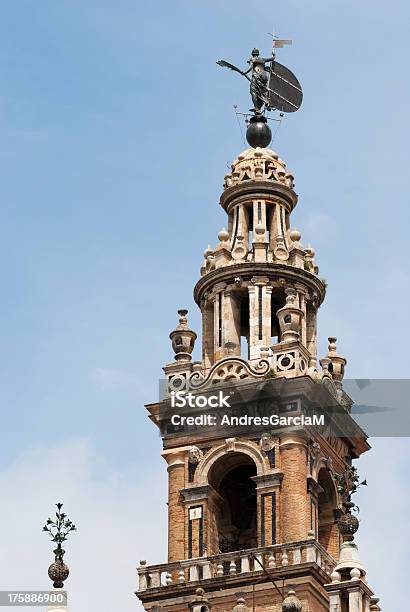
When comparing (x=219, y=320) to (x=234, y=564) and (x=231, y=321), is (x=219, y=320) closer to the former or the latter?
Answer: (x=231, y=321)

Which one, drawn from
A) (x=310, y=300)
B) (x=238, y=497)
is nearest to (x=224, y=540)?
(x=238, y=497)

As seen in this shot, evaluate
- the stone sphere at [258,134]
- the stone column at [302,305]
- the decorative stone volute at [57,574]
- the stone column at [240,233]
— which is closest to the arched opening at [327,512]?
the stone column at [302,305]

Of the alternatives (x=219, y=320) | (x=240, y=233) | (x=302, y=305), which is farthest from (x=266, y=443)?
(x=240, y=233)

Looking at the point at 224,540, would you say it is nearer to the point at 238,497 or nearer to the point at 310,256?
the point at 238,497

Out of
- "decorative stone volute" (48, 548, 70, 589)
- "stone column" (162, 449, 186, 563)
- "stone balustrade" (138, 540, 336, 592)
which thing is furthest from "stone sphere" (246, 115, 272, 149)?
"decorative stone volute" (48, 548, 70, 589)

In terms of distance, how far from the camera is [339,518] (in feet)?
316

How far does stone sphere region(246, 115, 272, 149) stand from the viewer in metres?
104

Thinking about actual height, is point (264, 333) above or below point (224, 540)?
above

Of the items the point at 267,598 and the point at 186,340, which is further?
the point at 186,340

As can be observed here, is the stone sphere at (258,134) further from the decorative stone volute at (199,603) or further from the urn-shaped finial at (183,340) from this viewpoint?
the decorative stone volute at (199,603)

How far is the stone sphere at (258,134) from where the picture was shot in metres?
104

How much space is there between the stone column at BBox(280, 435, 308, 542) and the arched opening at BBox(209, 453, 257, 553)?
1691 millimetres

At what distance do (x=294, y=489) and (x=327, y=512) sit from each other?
331cm

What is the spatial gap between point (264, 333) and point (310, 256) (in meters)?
4.17
